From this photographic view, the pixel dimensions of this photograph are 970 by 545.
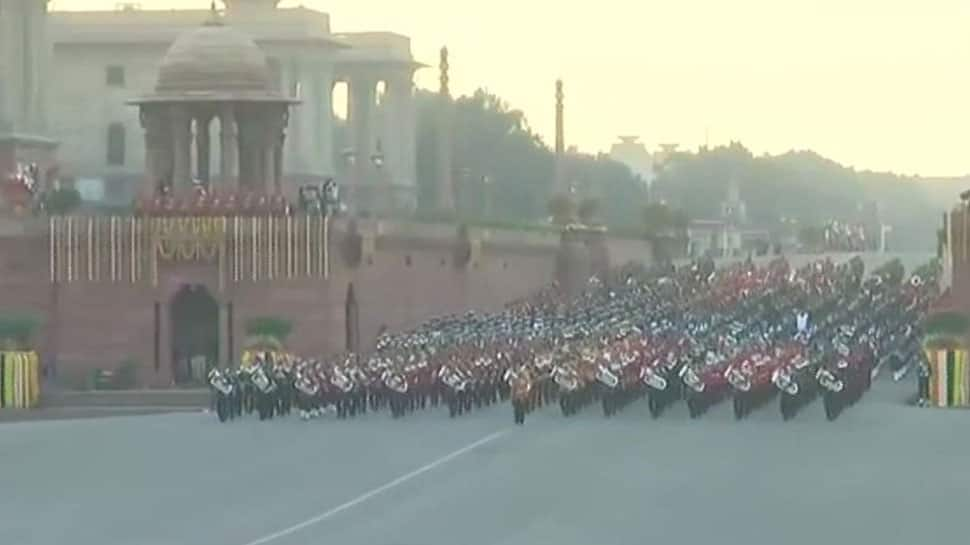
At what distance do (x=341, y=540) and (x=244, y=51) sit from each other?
107ft

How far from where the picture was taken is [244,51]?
186 ft

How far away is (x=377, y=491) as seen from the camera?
29.3 metres

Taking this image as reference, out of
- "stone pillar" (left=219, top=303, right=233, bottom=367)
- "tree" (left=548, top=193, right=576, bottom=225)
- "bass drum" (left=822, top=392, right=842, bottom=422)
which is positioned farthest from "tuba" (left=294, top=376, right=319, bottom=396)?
"tree" (left=548, top=193, right=576, bottom=225)

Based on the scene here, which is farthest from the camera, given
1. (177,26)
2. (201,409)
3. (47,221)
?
(177,26)

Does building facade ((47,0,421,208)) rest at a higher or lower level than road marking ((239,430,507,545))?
higher

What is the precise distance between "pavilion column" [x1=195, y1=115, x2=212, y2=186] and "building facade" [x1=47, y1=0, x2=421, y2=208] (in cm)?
2291

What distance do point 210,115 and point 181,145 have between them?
0.84 meters

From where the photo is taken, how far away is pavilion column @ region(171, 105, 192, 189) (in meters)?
55.5

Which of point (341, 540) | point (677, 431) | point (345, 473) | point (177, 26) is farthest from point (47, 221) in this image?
point (177, 26)

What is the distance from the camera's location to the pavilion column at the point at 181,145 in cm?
5547

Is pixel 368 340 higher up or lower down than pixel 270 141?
lower down

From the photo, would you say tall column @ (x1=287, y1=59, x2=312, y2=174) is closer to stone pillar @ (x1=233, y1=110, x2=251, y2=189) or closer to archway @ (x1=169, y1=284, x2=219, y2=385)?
stone pillar @ (x1=233, y1=110, x2=251, y2=189)

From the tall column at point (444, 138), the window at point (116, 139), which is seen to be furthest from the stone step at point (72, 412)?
the window at point (116, 139)

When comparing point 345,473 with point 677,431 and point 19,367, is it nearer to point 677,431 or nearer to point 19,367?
point 677,431
